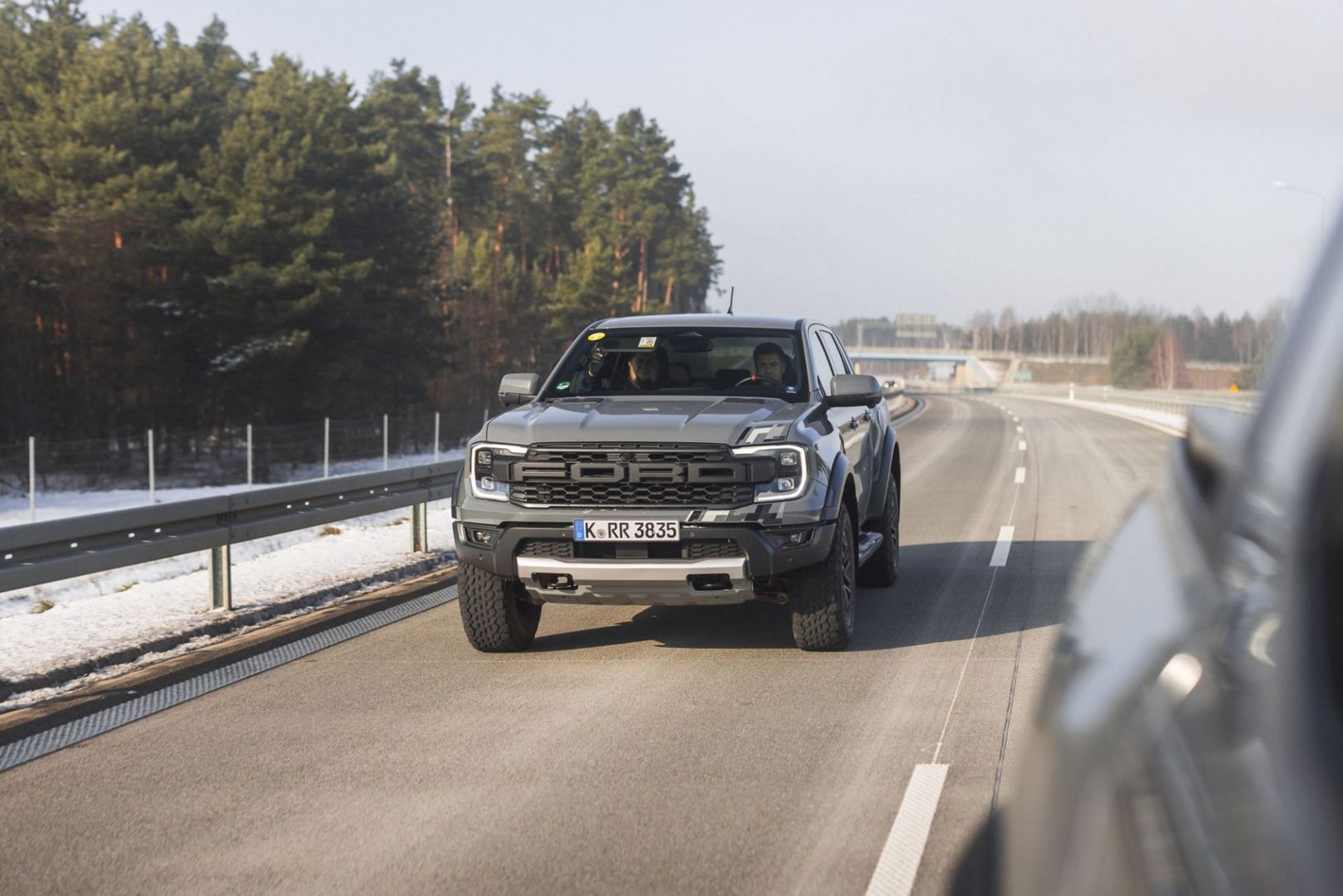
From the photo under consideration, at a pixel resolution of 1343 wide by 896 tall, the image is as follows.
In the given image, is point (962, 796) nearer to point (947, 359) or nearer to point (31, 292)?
point (31, 292)

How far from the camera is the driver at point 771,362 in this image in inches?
345

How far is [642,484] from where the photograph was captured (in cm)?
730

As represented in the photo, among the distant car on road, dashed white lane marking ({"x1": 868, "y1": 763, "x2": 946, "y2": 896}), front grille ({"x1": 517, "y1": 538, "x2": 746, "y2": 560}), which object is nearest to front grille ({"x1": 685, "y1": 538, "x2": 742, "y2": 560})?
front grille ({"x1": 517, "y1": 538, "x2": 746, "y2": 560})

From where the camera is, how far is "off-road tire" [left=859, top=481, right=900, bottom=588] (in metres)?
10.0

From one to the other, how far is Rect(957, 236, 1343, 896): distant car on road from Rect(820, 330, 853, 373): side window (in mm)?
7966

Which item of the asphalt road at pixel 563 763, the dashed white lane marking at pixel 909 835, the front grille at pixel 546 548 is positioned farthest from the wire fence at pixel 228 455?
the dashed white lane marking at pixel 909 835

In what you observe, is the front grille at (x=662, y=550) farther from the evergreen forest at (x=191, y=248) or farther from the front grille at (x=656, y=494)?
the evergreen forest at (x=191, y=248)

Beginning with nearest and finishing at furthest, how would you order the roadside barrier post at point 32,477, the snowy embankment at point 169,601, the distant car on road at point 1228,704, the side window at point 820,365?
the distant car on road at point 1228,704, the snowy embankment at point 169,601, the side window at point 820,365, the roadside barrier post at point 32,477

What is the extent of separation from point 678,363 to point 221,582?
3.26 meters

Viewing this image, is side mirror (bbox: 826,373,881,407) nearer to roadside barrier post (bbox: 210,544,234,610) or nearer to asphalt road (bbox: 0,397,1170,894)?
asphalt road (bbox: 0,397,1170,894)

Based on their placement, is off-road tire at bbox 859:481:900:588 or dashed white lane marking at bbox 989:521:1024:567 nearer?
off-road tire at bbox 859:481:900:588

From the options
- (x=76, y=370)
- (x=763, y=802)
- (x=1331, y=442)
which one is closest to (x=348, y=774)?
(x=763, y=802)

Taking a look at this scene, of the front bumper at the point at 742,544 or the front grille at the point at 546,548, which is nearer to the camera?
the front bumper at the point at 742,544

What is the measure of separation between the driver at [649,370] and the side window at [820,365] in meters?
0.92
